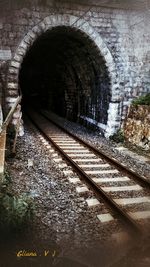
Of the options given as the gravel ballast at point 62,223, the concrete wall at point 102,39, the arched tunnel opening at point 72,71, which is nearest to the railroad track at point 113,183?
the gravel ballast at point 62,223

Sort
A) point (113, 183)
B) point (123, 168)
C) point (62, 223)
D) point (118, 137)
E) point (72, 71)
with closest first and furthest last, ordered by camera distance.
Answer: point (62, 223) → point (113, 183) → point (123, 168) → point (118, 137) → point (72, 71)

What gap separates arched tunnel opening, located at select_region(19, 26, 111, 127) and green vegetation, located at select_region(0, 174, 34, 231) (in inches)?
309

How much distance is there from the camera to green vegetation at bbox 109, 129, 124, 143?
12594 millimetres

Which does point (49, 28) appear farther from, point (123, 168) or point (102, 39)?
point (123, 168)

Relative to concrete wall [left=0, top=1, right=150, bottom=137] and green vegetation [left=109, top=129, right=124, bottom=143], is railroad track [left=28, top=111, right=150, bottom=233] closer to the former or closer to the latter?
green vegetation [left=109, top=129, right=124, bottom=143]

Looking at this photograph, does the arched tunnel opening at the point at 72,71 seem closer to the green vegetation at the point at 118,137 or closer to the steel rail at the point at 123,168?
the green vegetation at the point at 118,137

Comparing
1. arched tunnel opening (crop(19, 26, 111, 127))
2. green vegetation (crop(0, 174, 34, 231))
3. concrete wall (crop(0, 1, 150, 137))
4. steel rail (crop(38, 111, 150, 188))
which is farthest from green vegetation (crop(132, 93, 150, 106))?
green vegetation (crop(0, 174, 34, 231))

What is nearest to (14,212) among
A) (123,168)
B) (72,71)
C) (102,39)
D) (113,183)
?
(113,183)

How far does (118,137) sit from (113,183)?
5306 millimetres

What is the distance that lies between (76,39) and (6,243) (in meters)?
9.61

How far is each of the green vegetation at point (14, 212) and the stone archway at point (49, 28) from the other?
6.75 metres

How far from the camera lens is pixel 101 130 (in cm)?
1368

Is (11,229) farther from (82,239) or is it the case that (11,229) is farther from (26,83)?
(26,83)

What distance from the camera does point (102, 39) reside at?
1236 cm
